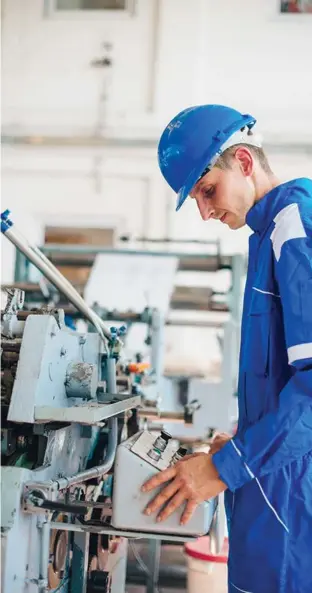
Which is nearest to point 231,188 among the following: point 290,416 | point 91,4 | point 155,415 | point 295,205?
point 295,205

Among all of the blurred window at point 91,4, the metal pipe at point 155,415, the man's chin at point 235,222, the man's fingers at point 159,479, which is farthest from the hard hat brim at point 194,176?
the blurred window at point 91,4

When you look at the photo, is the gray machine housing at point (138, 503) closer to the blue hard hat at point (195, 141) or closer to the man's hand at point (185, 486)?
the man's hand at point (185, 486)

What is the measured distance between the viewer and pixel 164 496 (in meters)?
1.06

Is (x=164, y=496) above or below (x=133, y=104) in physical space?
below

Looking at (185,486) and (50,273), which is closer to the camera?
(185,486)

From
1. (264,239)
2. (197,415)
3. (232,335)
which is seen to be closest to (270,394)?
(264,239)

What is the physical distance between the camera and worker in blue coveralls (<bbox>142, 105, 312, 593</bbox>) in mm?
1062

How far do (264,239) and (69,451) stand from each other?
22.8 inches

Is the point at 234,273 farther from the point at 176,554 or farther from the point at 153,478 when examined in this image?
the point at 153,478

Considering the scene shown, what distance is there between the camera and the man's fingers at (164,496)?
1060 mm

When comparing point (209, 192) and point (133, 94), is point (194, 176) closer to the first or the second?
point (209, 192)

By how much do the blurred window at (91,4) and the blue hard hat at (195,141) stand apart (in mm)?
3775

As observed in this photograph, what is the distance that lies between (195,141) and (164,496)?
2.04 feet

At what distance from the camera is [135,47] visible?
4.59m
